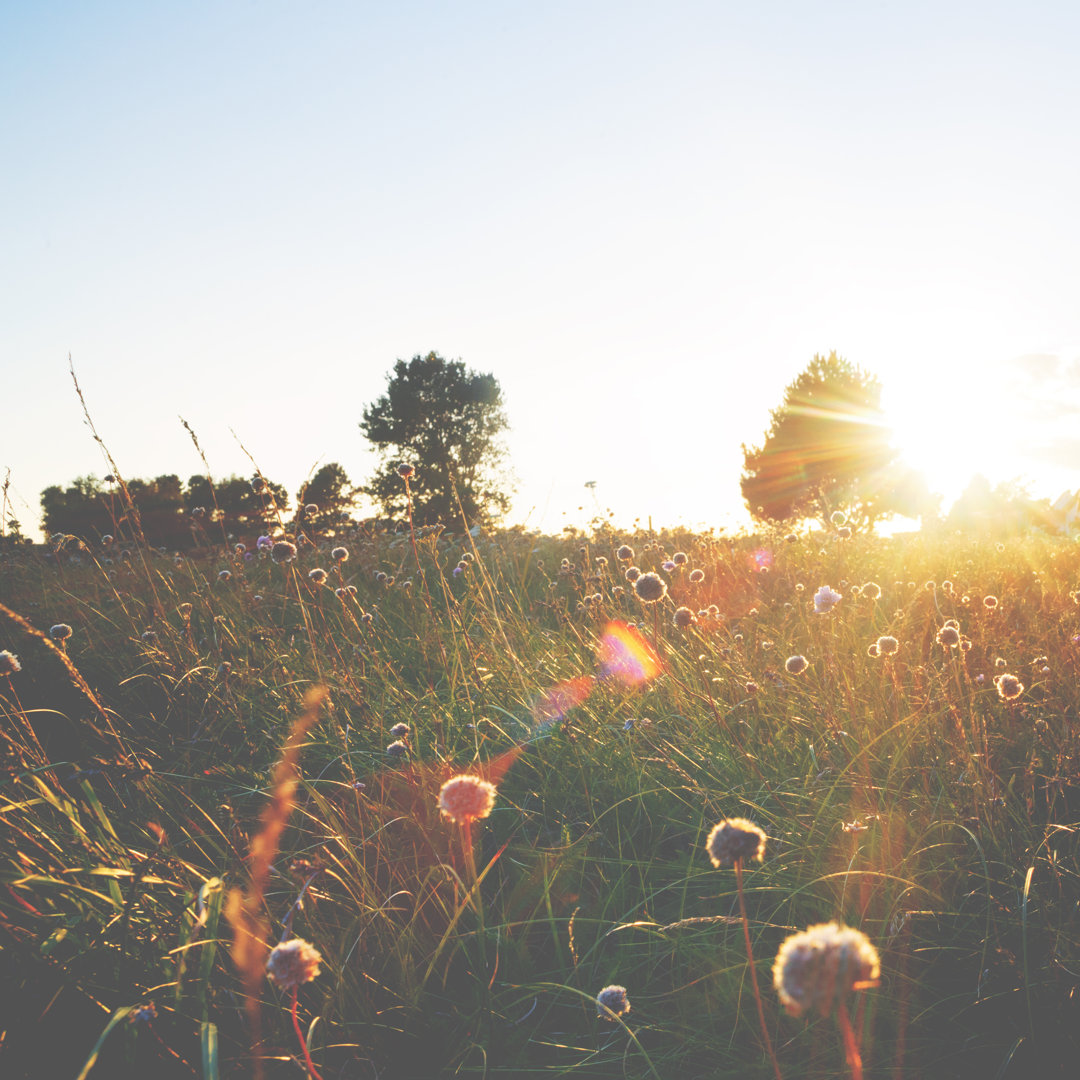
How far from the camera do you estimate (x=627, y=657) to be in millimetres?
3273

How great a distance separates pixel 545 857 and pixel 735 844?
1094 mm

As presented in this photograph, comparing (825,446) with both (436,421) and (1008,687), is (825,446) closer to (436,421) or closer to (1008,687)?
(436,421)

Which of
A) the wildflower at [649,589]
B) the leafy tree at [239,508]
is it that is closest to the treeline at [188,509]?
the leafy tree at [239,508]

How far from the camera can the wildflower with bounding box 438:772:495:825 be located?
1.14 metres

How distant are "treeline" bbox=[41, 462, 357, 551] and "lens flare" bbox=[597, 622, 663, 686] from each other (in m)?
1.72

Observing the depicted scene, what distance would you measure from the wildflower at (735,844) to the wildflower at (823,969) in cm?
18

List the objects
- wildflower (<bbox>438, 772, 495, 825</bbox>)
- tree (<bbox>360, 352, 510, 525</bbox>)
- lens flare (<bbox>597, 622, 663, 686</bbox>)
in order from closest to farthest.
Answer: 1. wildflower (<bbox>438, 772, 495, 825</bbox>)
2. lens flare (<bbox>597, 622, 663, 686</bbox>)
3. tree (<bbox>360, 352, 510, 525</bbox>)

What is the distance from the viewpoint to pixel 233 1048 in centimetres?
131

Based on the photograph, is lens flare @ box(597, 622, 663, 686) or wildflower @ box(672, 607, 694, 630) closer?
wildflower @ box(672, 607, 694, 630)

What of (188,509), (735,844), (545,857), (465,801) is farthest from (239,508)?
(735,844)

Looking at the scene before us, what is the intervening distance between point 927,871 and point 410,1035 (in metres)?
1.31

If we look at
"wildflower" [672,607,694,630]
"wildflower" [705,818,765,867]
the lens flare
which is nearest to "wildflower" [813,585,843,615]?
"wildflower" [672,607,694,630]

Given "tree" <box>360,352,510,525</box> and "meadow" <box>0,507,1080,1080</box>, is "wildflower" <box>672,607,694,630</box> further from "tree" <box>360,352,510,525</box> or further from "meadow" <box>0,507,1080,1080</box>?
"tree" <box>360,352,510,525</box>

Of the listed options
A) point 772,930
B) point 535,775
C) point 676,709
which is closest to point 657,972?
point 772,930
